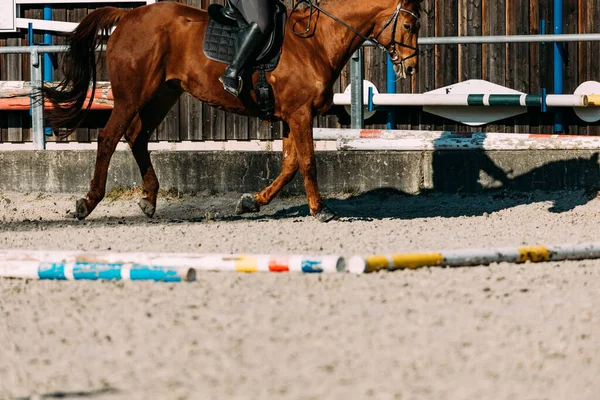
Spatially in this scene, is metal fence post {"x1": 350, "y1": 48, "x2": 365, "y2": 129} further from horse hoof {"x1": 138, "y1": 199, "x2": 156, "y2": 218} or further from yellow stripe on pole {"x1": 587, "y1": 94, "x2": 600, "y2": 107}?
horse hoof {"x1": 138, "y1": 199, "x2": 156, "y2": 218}

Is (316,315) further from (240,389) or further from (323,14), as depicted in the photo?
(323,14)

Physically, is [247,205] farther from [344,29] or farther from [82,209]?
[344,29]

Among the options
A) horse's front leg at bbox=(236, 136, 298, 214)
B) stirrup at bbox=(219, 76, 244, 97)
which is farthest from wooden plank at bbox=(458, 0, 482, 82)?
stirrup at bbox=(219, 76, 244, 97)

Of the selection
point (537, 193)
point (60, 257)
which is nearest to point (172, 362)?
point (60, 257)

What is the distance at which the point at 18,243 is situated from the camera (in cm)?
774

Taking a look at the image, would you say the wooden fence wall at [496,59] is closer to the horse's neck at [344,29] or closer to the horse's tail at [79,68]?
the horse's tail at [79,68]

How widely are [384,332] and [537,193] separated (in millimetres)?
6632

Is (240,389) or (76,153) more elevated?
(76,153)

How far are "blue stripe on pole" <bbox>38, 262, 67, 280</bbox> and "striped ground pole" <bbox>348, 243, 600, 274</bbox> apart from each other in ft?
4.93

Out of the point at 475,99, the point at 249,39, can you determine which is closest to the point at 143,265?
the point at 249,39

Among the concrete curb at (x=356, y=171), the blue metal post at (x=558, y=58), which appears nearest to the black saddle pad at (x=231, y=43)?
the concrete curb at (x=356, y=171)

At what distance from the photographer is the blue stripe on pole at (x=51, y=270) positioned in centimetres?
580

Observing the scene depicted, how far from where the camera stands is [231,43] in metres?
9.09

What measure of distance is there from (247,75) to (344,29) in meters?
0.88
